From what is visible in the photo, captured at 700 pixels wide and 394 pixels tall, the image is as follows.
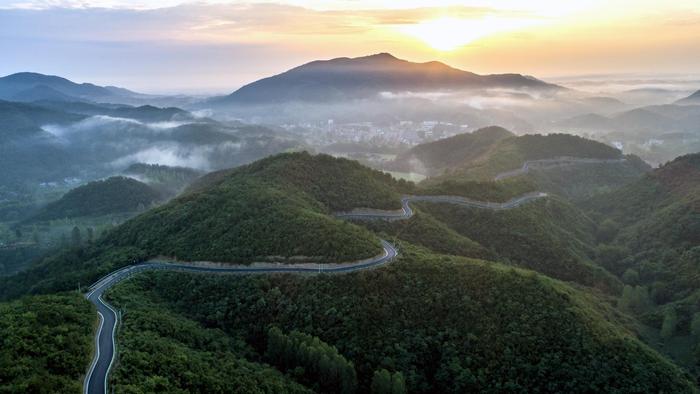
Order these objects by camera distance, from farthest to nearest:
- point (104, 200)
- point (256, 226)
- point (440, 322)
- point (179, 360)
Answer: point (104, 200)
point (256, 226)
point (440, 322)
point (179, 360)

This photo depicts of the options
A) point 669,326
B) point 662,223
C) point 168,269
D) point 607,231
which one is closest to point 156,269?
point 168,269

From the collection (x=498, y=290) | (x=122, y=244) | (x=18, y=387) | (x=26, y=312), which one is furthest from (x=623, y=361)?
(x=122, y=244)

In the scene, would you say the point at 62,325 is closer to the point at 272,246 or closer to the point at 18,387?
the point at 18,387

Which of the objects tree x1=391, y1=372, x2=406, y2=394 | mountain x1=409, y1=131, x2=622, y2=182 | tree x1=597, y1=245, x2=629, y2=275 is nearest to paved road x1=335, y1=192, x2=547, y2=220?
tree x1=597, y1=245, x2=629, y2=275

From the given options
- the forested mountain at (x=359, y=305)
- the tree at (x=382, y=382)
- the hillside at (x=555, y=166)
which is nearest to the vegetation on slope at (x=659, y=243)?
the forested mountain at (x=359, y=305)

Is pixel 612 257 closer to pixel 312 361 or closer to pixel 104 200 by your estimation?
pixel 312 361

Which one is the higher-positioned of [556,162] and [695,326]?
[556,162]

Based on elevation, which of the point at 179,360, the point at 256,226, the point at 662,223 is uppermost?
the point at 256,226

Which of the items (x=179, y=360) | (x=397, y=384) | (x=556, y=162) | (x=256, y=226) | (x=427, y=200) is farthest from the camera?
(x=556, y=162)
